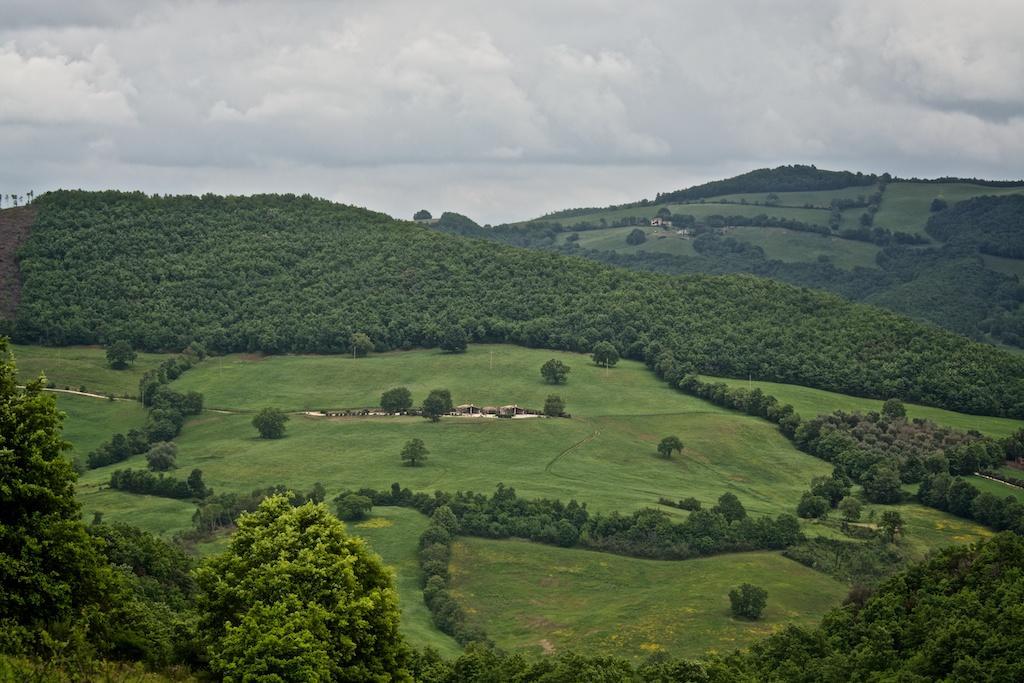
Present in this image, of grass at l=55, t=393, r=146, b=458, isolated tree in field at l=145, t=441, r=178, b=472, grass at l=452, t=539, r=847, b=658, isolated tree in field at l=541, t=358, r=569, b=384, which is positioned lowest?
grass at l=452, t=539, r=847, b=658

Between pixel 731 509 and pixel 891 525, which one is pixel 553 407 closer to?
pixel 731 509

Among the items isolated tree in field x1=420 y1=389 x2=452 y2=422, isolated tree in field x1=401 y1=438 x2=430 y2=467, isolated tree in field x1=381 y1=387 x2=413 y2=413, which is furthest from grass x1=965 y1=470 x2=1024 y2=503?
isolated tree in field x1=381 y1=387 x2=413 y2=413

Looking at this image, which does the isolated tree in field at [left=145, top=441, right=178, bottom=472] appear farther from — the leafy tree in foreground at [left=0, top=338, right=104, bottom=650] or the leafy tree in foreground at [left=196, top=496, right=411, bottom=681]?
the leafy tree in foreground at [left=0, top=338, right=104, bottom=650]

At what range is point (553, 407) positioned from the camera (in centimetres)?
16988

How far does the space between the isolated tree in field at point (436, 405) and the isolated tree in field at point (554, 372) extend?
67.3 feet

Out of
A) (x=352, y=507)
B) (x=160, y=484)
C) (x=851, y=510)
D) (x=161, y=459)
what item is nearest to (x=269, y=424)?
(x=161, y=459)

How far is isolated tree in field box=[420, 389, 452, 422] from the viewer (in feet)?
551

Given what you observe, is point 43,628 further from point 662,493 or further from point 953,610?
point 662,493

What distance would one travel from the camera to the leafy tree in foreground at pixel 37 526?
4997cm

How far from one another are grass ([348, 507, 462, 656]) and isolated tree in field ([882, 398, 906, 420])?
250ft

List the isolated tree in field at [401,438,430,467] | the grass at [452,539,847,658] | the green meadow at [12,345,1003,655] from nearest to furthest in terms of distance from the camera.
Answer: the grass at [452,539,847,658], the green meadow at [12,345,1003,655], the isolated tree in field at [401,438,430,467]

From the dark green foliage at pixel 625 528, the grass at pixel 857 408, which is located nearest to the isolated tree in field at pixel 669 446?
the dark green foliage at pixel 625 528

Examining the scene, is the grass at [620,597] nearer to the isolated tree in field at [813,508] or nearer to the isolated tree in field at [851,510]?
the isolated tree in field at [813,508]

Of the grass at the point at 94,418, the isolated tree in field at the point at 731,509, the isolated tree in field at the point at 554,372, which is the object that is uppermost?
the isolated tree in field at the point at 554,372
